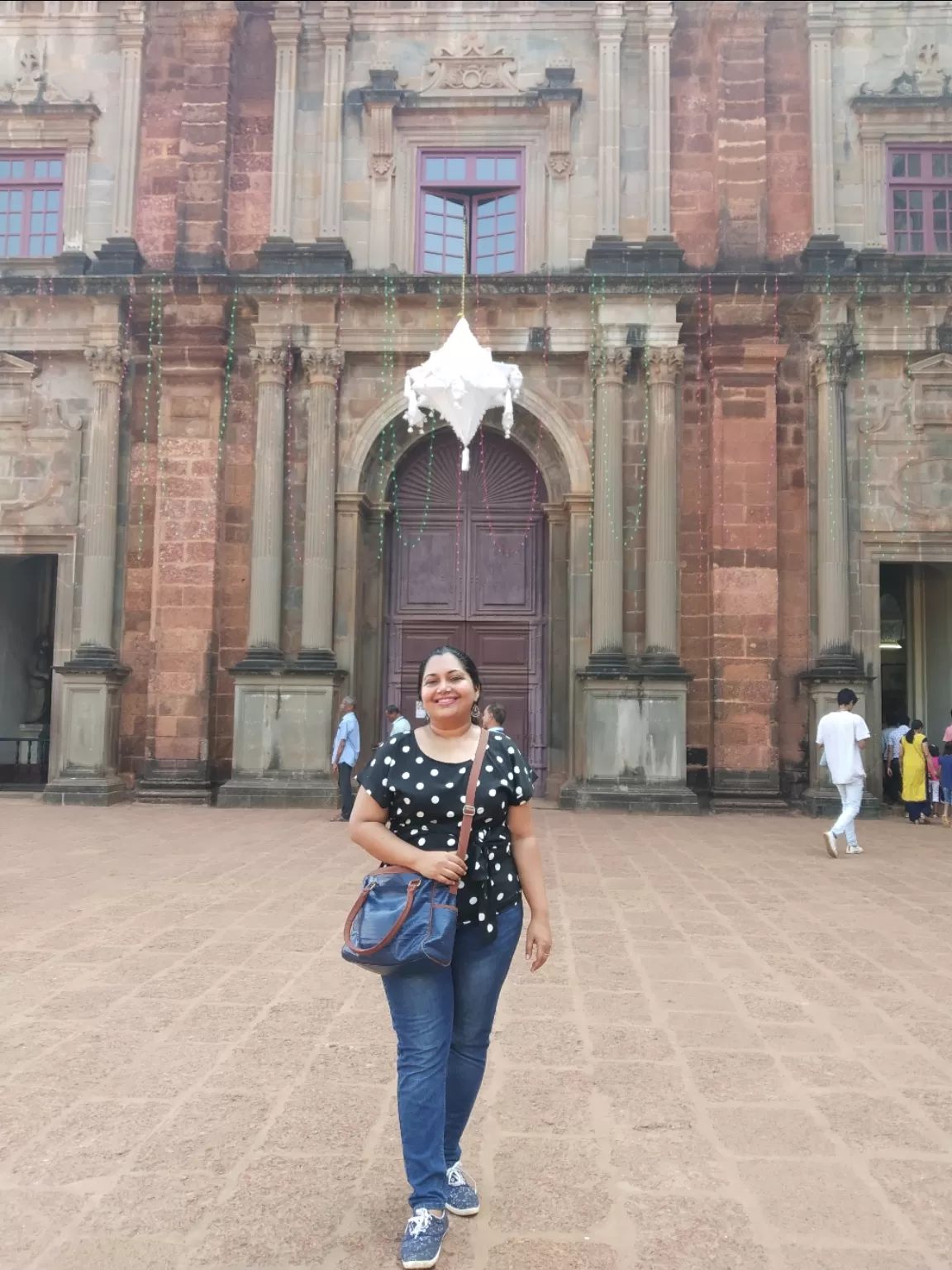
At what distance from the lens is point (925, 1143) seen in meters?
3.39

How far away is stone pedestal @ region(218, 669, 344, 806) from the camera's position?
1362 centimetres

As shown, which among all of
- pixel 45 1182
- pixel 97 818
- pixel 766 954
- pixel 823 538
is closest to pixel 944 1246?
pixel 45 1182

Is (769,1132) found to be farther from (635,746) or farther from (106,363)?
(106,363)

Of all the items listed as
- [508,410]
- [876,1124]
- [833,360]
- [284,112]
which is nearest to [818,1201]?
[876,1124]

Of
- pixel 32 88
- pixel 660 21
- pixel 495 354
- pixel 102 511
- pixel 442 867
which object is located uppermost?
pixel 660 21

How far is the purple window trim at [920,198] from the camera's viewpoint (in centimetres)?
1488

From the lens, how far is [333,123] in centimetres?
1498

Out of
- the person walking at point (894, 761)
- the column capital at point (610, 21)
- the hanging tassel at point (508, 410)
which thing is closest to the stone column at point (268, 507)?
the hanging tassel at point (508, 410)

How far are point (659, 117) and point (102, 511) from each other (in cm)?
938

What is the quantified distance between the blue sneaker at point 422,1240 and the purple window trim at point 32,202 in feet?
52.0

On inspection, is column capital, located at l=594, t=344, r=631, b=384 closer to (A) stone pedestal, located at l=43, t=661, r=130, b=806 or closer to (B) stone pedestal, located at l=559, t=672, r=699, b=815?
(B) stone pedestal, located at l=559, t=672, r=699, b=815

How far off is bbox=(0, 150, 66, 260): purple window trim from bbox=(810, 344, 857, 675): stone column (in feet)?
36.4

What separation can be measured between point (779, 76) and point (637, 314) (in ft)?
14.1

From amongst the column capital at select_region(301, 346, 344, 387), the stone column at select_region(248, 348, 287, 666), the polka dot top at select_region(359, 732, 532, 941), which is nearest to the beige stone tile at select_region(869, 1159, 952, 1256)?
the polka dot top at select_region(359, 732, 532, 941)
